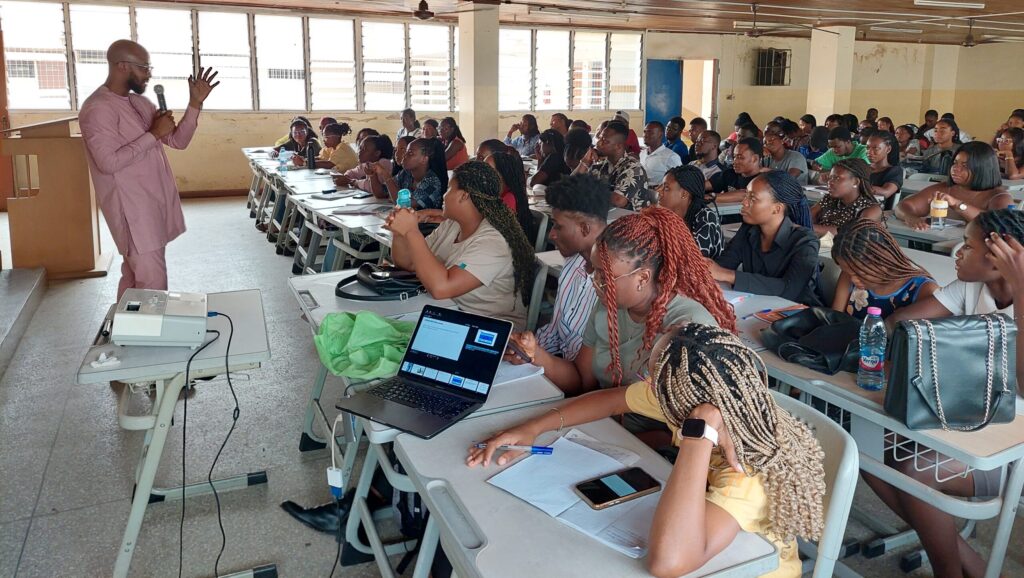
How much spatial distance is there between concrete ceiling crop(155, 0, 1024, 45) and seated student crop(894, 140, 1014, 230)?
5452 mm

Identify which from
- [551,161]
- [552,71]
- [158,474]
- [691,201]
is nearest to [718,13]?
[552,71]

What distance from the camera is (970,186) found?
4988 mm

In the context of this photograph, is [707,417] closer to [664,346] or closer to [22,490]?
[664,346]

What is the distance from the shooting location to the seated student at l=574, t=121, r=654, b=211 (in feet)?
19.0

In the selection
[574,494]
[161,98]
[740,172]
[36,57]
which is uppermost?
[36,57]

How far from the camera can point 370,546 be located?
8.20 feet

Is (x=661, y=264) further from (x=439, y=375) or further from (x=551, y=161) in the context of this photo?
(x=551, y=161)

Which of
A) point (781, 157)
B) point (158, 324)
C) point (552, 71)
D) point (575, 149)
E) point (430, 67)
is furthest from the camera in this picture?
point (552, 71)

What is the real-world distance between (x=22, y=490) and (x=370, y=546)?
57.5 inches

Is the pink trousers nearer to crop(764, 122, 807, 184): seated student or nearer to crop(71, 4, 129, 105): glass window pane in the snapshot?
crop(764, 122, 807, 184): seated student

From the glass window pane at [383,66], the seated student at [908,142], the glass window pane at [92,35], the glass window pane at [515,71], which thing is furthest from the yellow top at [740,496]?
the glass window pane at [515,71]

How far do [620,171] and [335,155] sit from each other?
132 inches

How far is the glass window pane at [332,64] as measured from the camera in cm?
1237

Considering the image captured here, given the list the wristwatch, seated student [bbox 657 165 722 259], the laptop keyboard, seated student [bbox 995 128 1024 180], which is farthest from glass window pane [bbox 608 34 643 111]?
the wristwatch
